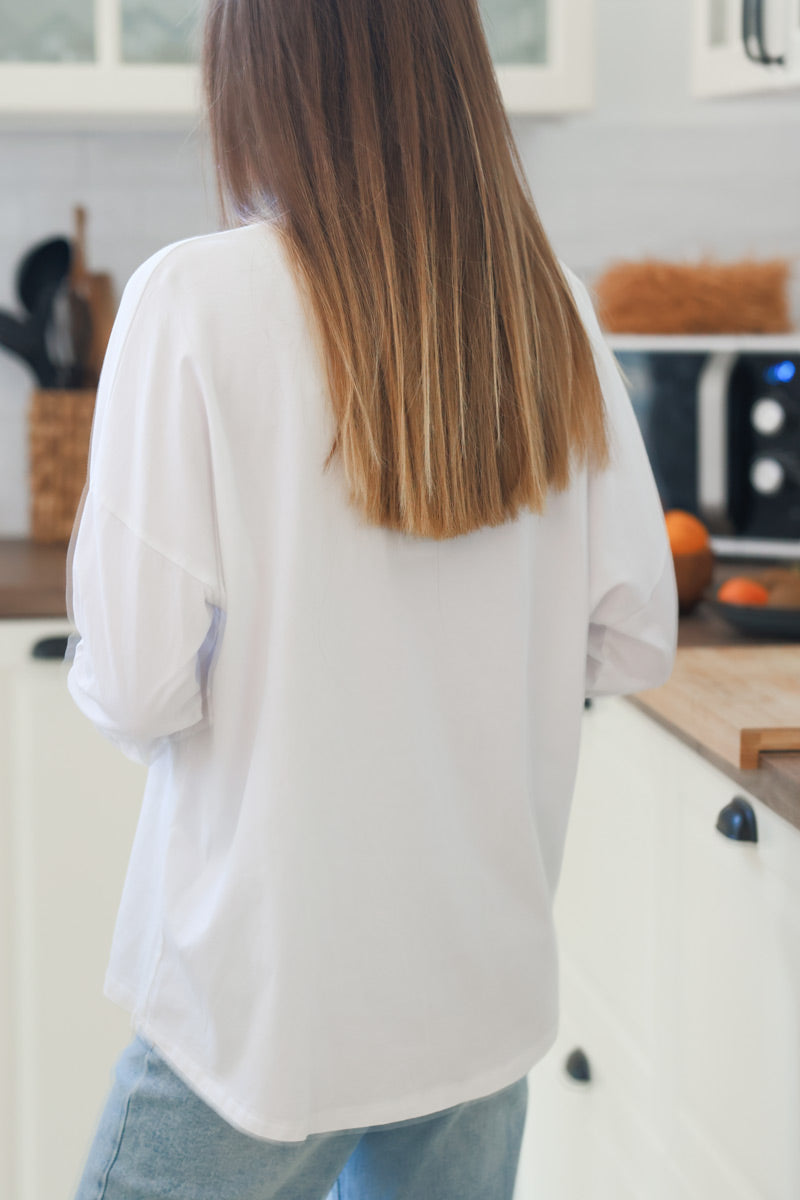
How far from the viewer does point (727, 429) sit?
1825mm

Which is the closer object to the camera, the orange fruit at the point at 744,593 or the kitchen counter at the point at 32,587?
the orange fruit at the point at 744,593

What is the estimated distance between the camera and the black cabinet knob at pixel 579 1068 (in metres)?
1.41

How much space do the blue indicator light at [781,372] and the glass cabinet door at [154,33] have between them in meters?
0.94

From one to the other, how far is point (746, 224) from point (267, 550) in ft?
5.53

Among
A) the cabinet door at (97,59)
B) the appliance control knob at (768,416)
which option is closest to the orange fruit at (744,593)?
the appliance control knob at (768,416)

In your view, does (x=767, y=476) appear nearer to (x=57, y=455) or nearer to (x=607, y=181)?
(x=607, y=181)

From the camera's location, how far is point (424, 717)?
0.81 m

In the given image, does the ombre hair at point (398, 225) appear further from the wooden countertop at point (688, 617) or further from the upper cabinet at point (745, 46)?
→ the upper cabinet at point (745, 46)

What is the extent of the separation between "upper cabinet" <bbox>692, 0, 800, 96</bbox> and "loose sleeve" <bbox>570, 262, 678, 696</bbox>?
936mm

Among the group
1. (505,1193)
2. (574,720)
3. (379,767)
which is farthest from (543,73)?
(505,1193)

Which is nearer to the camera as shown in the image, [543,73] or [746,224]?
[543,73]

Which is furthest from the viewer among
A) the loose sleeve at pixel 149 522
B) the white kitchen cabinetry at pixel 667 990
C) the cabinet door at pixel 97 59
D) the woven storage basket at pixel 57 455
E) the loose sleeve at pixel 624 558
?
the woven storage basket at pixel 57 455

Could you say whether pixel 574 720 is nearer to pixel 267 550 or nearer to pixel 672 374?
pixel 267 550

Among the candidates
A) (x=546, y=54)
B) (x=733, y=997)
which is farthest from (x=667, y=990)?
(x=546, y=54)
